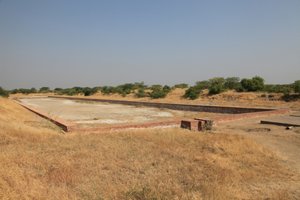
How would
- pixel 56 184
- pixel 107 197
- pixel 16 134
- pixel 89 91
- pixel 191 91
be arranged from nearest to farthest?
1. pixel 107 197
2. pixel 56 184
3. pixel 16 134
4. pixel 191 91
5. pixel 89 91

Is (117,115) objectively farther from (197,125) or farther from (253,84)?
(253,84)

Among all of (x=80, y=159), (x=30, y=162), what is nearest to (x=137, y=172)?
(x=80, y=159)

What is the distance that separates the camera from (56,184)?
5.04 metres

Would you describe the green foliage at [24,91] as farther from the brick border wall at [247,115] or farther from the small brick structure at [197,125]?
the small brick structure at [197,125]

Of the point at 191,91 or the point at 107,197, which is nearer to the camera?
the point at 107,197

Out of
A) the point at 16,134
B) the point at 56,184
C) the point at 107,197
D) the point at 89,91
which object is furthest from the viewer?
the point at 89,91

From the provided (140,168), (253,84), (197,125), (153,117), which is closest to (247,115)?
(197,125)

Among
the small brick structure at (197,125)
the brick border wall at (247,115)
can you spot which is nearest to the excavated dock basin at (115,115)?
the small brick structure at (197,125)

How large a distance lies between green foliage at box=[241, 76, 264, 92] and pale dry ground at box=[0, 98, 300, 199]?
27.5 metres

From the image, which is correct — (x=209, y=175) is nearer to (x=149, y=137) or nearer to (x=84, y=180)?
(x=84, y=180)

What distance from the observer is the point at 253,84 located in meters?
34.4

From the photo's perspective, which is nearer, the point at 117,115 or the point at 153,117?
the point at 153,117

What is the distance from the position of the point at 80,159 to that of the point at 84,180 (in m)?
1.27

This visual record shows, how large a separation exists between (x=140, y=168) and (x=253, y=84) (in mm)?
31285
